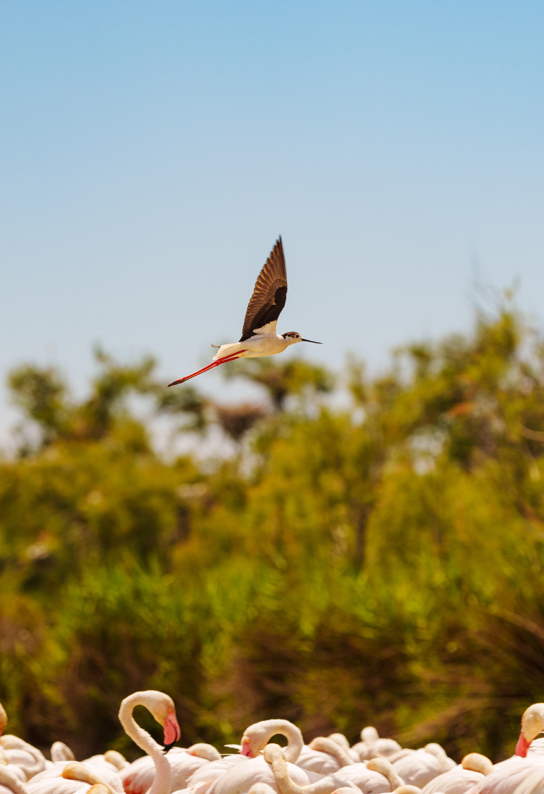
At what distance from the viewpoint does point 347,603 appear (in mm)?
12250

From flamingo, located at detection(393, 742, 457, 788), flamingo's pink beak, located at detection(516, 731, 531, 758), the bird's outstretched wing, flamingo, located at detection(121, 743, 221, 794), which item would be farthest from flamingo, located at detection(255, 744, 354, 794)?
the bird's outstretched wing

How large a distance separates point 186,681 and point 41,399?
26226 mm

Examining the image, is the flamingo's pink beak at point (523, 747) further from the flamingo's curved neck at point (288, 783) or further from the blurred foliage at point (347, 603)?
the blurred foliage at point (347, 603)

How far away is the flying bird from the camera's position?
282 centimetres

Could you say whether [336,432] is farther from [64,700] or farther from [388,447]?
[64,700]

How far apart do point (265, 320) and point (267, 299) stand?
80 mm

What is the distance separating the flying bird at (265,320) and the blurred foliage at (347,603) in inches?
322

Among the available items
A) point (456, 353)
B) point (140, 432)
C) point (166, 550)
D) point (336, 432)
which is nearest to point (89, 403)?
point (140, 432)

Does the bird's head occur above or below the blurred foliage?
above

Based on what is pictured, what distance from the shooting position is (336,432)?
16.2 metres

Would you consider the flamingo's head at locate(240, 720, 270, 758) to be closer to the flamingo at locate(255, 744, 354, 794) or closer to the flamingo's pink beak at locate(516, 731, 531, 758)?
the flamingo at locate(255, 744, 354, 794)

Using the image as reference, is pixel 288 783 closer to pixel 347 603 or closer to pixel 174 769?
pixel 174 769

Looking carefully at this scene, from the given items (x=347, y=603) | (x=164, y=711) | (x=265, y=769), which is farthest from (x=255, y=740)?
(x=347, y=603)

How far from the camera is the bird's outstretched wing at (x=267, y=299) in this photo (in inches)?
116
